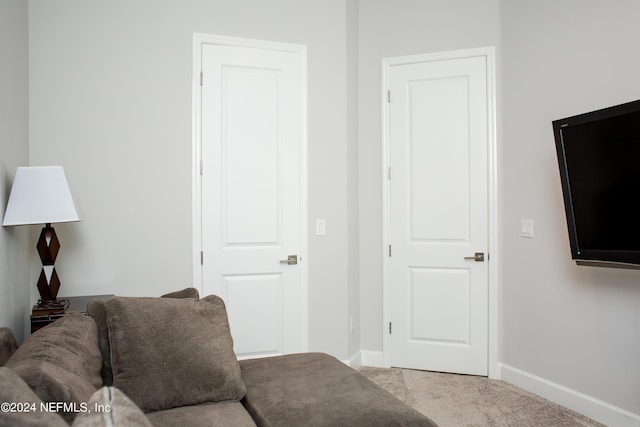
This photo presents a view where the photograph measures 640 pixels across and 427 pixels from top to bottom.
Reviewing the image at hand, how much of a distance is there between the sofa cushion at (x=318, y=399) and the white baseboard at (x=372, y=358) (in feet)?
5.69

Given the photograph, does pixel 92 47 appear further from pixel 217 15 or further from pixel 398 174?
pixel 398 174

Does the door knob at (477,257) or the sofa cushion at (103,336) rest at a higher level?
the door knob at (477,257)

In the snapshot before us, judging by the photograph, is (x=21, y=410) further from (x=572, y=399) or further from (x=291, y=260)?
(x=572, y=399)

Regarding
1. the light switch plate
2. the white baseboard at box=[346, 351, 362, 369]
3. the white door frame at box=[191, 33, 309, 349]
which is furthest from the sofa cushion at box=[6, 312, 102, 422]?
the white baseboard at box=[346, 351, 362, 369]

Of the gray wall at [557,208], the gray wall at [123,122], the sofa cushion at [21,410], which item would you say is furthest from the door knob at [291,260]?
the sofa cushion at [21,410]

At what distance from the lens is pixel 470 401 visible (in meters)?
3.17

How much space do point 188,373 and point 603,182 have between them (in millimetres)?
2156

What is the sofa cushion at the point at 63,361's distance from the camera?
122 centimetres

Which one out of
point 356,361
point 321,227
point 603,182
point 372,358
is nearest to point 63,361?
point 321,227

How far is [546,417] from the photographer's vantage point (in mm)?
2906

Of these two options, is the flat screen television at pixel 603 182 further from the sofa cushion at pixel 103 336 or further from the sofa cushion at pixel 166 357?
the sofa cushion at pixel 103 336

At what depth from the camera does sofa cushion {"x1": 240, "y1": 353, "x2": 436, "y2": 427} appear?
1668 mm

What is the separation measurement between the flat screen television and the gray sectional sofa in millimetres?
1395

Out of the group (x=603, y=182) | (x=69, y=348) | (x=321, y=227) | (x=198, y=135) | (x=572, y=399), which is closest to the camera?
(x=69, y=348)
